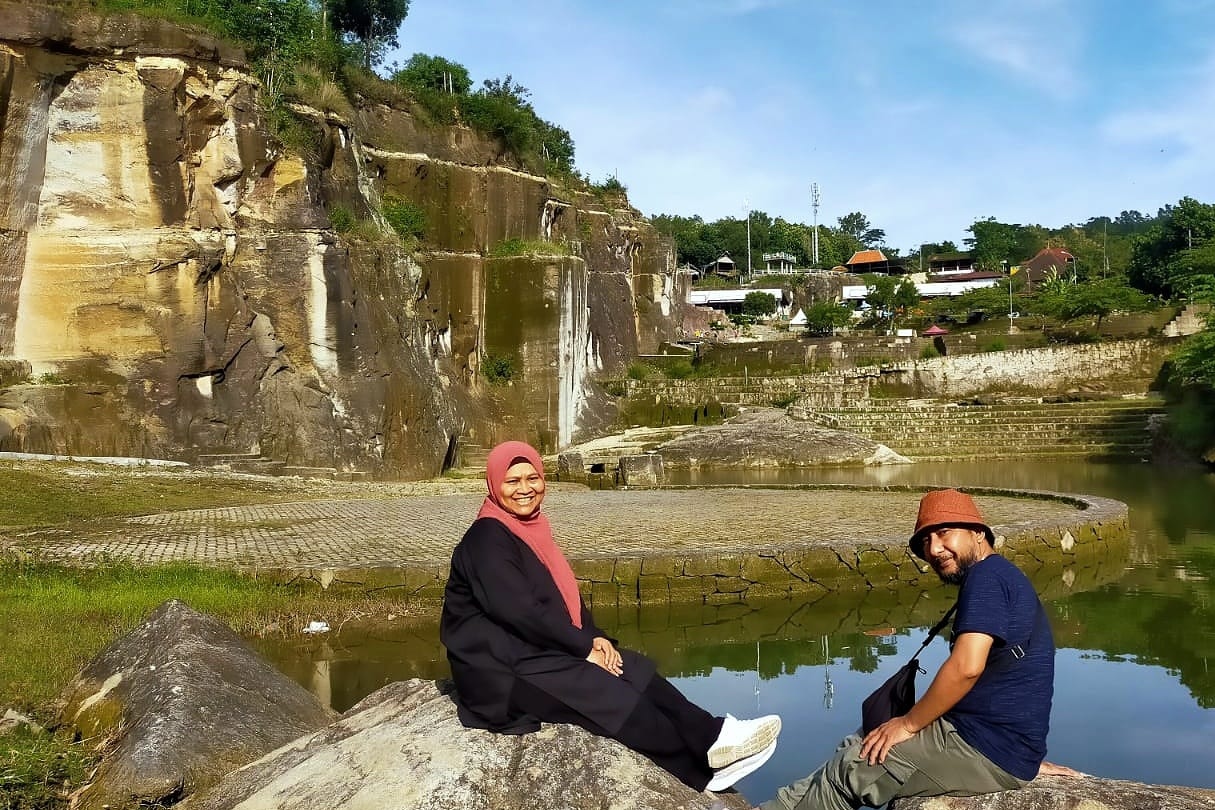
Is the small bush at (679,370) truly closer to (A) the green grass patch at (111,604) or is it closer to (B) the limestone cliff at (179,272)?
(B) the limestone cliff at (179,272)

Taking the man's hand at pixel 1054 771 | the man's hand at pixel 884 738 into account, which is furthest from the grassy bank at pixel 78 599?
the man's hand at pixel 1054 771

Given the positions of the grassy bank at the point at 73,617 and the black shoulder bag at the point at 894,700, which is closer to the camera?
the black shoulder bag at the point at 894,700

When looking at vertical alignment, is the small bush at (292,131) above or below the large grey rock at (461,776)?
above

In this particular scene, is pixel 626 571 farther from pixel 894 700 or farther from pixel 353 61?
pixel 353 61

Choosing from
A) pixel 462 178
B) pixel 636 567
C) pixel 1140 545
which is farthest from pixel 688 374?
pixel 636 567

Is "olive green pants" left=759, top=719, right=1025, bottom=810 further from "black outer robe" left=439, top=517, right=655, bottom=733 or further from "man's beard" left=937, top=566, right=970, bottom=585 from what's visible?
"black outer robe" left=439, top=517, right=655, bottom=733

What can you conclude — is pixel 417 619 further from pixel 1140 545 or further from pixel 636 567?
pixel 1140 545

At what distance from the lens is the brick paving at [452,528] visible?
10.7 m

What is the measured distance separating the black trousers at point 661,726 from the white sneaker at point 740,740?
0.04 m

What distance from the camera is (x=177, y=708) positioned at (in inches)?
192

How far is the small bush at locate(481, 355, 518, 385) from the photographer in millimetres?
32312

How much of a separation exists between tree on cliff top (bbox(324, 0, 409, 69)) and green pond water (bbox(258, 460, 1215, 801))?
35889mm

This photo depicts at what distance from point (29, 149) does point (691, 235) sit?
84.1 m

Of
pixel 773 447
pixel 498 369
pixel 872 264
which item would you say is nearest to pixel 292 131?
pixel 498 369
